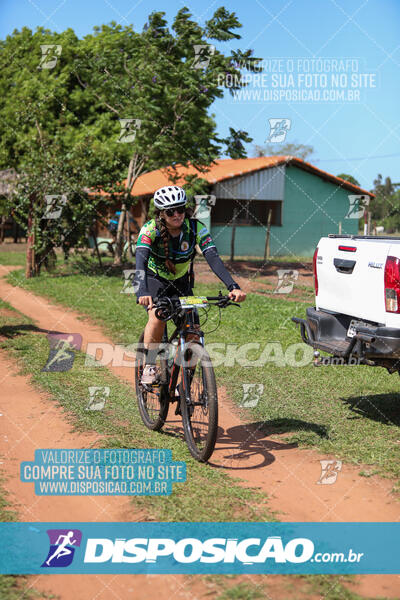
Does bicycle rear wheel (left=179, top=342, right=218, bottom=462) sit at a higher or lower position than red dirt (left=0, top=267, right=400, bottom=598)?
higher

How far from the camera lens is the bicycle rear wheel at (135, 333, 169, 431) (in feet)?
18.0

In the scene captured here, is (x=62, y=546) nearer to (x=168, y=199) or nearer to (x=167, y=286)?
(x=167, y=286)

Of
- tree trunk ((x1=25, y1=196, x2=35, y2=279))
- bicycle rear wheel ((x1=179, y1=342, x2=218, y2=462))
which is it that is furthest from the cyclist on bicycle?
tree trunk ((x1=25, y1=196, x2=35, y2=279))

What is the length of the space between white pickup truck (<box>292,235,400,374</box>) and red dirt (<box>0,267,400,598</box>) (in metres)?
1.05

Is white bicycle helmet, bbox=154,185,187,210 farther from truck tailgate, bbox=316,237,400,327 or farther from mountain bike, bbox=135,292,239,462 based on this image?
truck tailgate, bbox=316,237,400,327

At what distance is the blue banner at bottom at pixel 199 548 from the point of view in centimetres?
350

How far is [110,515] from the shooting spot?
4.03m

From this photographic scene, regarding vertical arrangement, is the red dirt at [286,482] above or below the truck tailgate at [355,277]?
below

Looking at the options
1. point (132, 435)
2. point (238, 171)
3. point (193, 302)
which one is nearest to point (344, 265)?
point (193, 302)

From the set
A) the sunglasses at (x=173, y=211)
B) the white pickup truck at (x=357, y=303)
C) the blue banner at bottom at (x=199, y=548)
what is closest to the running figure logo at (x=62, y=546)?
the blue banner at bottom at (x=199, y=548)

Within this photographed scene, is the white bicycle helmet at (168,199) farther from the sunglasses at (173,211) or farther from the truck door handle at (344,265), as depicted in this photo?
the truck door handle at (344,265)

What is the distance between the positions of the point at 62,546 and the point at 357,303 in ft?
11.4

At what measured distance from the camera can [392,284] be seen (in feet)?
17.4

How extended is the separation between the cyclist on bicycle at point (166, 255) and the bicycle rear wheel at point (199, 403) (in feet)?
1.67
